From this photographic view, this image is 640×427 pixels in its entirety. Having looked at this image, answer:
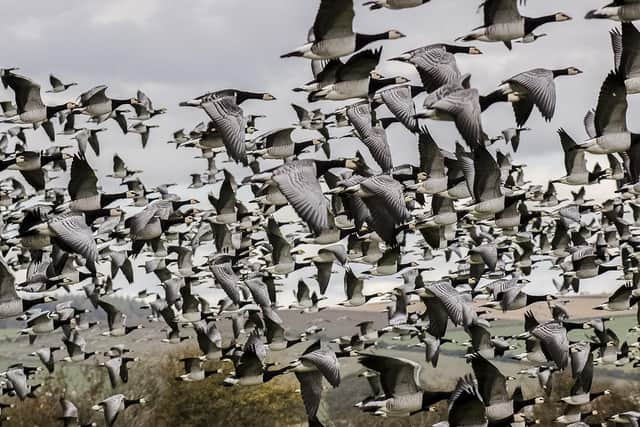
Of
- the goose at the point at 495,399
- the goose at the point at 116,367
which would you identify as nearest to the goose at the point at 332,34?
the goose at the point at 495,399

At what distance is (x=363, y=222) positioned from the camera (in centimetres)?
1861

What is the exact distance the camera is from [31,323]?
82.7ft

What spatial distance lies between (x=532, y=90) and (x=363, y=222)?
10.5 ft

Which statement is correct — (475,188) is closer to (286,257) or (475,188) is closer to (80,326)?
(286,257)

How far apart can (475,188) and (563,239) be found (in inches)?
351

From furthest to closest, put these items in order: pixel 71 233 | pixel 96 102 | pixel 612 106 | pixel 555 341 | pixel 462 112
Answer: pixel 96 102 → pixel 555 341 → pixel 71 233 → pixel 612 106 → pixel 462 112

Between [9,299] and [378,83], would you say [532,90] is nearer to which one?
[378,83]

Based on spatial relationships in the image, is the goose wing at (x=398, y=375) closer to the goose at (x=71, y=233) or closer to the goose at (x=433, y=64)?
the goose at (x=433, y=64)

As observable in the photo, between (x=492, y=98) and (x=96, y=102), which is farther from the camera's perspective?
(x=96, y=102)

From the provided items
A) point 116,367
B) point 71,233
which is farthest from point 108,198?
point 116,367

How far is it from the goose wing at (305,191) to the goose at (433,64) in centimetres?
284

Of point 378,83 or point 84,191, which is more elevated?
point 378,83

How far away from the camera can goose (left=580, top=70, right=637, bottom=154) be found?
1659 centimetres

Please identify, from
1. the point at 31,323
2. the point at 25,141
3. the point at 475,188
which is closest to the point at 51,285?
the point at 31,323
